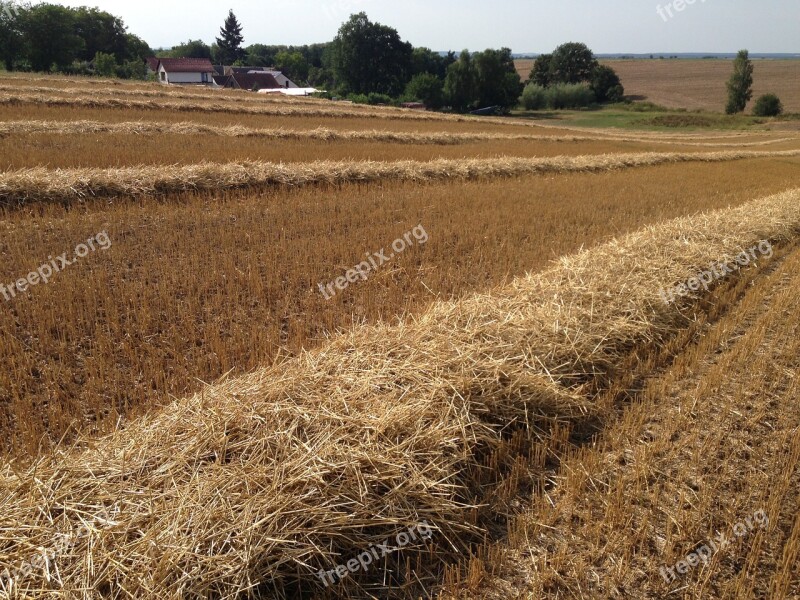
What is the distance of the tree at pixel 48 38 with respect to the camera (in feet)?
158

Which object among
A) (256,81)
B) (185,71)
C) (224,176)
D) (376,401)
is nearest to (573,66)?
(256,81)

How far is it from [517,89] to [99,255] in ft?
215

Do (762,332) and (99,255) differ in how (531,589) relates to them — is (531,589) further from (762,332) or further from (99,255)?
(99,255)

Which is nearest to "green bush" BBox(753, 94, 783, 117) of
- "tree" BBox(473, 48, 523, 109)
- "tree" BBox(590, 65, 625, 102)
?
"tree" BBox(590, 65, 625, 102)

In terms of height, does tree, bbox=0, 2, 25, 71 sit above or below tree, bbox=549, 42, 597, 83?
below

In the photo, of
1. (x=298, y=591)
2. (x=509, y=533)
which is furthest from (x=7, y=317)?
(x=509, y=533)

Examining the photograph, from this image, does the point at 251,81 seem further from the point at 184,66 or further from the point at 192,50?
the point at 192,50

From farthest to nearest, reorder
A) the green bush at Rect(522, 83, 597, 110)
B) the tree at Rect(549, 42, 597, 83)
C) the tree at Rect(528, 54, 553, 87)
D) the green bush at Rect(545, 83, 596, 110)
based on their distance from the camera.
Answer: the tree at Rect(528, 54, 553, 87) < the tree at Rect(549, 42, 597, 83) < the green bush at Rect(545, 83, 596, 110) < the green bush at Rect(522, 83, 597, 110)

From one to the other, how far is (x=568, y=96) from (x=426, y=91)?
19.0 metres

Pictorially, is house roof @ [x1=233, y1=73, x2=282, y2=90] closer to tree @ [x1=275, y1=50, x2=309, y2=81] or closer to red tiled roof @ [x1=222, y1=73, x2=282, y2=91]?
red tiled roof @ [x1=222, y1=73, x2=282, y2=91]

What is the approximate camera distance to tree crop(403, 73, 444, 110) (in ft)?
200

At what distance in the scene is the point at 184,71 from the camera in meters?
66.2

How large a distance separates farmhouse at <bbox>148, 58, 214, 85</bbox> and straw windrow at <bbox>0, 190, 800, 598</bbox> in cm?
7096

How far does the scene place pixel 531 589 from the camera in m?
2.64
